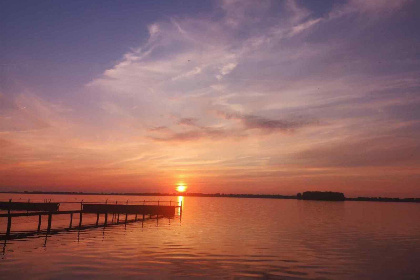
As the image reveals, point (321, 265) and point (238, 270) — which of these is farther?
point (321, 265)

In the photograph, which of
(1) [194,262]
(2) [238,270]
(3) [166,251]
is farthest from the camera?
(3) [166,251]

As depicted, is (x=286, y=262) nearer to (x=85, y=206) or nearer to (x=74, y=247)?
(x=74, y=247)

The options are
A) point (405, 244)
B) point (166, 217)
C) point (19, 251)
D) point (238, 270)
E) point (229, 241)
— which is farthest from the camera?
point (166, 217)

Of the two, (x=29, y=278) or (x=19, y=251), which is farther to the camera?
(x=19, y=251)

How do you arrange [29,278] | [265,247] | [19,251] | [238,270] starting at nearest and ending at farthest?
[29,278] < [238,270] < [19,251] < [265,247]

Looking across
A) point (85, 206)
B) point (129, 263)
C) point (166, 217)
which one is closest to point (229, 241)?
point (129, 263)

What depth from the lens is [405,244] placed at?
38.0 metres

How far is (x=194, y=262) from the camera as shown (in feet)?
80.3

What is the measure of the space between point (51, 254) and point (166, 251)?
8706 mm

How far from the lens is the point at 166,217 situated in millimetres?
72312

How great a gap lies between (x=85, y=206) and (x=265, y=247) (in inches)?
1527

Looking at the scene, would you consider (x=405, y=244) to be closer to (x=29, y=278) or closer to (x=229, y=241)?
(x=229, y=241)

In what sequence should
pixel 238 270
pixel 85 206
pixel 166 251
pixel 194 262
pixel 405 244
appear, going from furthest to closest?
pixel 85 206 < pixel 405 244 < pixel 166 251 < pixel 194 262 < pixel 238 270

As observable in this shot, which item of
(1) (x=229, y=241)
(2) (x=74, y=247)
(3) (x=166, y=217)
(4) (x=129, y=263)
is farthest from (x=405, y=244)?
(3) (x=166, y=217)
